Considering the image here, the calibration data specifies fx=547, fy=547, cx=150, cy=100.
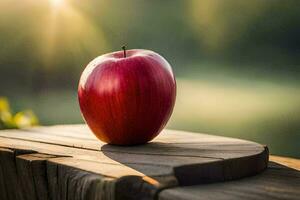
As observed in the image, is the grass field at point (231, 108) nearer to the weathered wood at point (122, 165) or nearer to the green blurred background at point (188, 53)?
the green blurred background at point (188, 53)

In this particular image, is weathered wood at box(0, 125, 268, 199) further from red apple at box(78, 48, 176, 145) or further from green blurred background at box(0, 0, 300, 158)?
green blurred background at box(0, 0, 300, 158)

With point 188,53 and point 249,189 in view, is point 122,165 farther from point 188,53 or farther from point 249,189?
point 188,53

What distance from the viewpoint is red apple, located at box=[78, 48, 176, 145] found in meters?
1.52

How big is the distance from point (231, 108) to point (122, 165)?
9.13 feet

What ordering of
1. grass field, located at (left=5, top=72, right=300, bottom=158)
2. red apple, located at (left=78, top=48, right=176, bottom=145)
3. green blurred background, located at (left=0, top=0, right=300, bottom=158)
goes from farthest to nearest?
green blurred background, located at (left=0, top=0, right=300, bottom=158) → grass field, located at (left=5, top=72, right=300, bottom=158) → red apple, located at (left=78, top=48, right=176, bottom=145)

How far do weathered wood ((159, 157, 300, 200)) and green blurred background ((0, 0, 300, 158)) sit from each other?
200 centimetres

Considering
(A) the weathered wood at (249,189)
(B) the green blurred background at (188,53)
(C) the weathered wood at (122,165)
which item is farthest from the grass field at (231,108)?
(A) the weathered wood at (249,189)

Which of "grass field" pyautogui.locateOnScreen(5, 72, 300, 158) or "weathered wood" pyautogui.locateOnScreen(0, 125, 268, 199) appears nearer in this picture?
"weathered wood" pyautogui.locateOnScreen(0, 125, 268, 199)

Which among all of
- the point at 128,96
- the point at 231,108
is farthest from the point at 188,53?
the point at 128,96

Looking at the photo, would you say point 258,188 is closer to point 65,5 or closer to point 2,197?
point 2,197

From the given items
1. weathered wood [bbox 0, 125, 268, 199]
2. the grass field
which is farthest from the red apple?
the grass field

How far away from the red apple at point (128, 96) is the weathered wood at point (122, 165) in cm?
5

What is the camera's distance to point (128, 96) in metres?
1.51

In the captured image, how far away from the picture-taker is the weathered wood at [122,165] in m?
1.10
